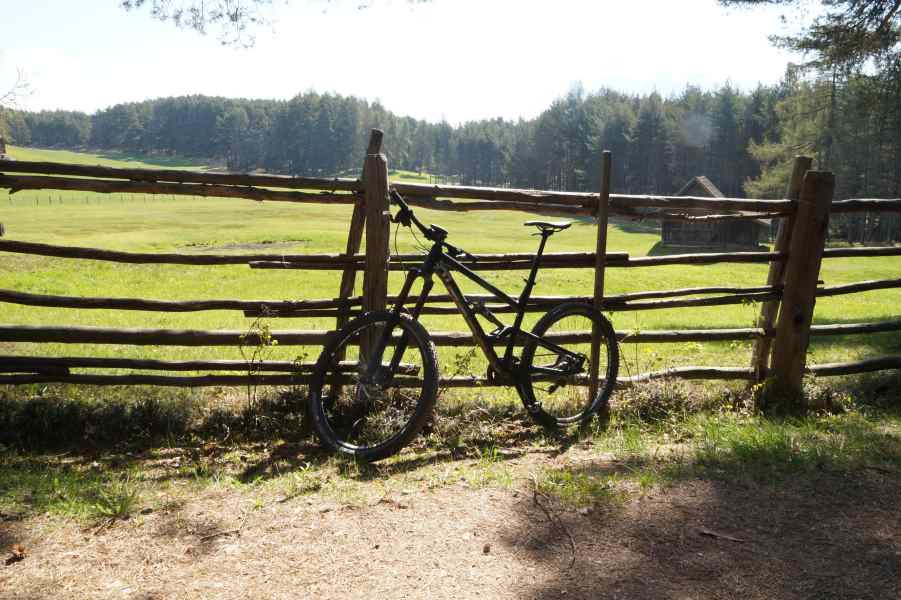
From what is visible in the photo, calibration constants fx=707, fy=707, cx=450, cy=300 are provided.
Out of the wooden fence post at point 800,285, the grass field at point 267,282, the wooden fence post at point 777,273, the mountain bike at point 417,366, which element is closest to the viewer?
the mountain bike at point 417,366

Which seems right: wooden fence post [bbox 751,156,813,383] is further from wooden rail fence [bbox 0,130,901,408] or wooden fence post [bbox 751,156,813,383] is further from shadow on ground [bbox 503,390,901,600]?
shadow on ground [bbox 503,390,901,600]

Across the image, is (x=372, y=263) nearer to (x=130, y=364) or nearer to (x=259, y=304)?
(x=259, y=304)

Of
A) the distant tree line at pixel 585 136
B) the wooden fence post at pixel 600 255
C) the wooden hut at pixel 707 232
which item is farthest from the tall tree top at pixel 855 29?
the wooden hut at pixel 707 232

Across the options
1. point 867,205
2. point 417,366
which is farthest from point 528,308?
point 867,205

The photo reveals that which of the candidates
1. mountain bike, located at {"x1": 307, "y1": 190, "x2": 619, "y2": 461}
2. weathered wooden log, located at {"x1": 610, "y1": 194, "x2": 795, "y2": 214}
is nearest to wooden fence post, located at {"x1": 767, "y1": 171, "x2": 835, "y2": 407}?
weathered wooden log, located at {"x1": 610, "y1": 194, "x2": 795, "y2": 214}

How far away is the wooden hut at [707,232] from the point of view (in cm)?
4238

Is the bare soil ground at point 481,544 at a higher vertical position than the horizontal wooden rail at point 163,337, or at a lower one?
lower

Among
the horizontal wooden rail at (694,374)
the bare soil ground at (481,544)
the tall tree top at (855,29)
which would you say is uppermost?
the tall tree top at (855,29)

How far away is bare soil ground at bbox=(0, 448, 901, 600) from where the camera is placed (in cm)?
291

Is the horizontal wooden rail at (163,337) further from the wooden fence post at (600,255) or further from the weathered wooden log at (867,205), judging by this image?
the weathered wooden log at (867,205)

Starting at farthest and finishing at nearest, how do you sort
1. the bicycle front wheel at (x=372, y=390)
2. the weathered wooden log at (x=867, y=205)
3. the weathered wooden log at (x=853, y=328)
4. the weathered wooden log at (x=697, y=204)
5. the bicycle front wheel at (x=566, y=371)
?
the weathered wooden log at (x=853, y=328) → the weathered wooden log at (x=867, y=205) → the weathered wooden log at (x=697, y=204) → the bicycle front wheel at (x=566, y=371) → the bicycle front wheel at (x=372, y=390)

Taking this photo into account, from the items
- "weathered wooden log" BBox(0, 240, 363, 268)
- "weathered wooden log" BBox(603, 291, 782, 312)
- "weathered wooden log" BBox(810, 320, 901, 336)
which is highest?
"weathered wooden log" BBox(0, 240, 363, 268)

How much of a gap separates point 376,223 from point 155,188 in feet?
5.50

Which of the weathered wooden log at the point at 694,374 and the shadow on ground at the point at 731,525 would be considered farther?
the weathered wooden log at the point at 694,374
